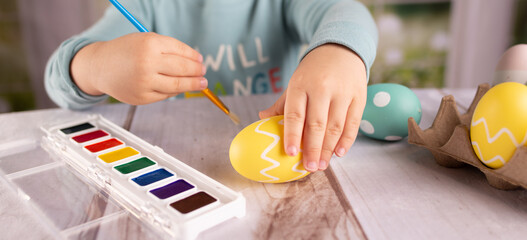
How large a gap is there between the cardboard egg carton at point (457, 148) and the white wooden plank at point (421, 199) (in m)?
0.01

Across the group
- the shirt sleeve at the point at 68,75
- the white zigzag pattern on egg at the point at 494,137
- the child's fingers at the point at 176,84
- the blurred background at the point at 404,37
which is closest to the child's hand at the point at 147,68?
the child's fingers at the point at 176,84

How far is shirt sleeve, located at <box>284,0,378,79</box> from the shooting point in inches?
21.7

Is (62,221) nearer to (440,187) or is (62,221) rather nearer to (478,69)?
(440,187)

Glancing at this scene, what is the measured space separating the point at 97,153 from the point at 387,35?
1.54 m

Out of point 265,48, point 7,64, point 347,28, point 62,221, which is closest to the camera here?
point 62,221

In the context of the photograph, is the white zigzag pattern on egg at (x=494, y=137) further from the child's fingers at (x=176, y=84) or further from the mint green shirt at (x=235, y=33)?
the mint green shirt at (x=235, y=33)

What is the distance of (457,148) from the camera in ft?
1.47

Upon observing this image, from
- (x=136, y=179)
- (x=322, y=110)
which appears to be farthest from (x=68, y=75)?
(x=322, y=110)

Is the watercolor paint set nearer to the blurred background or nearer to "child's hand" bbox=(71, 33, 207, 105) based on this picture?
"child's hand" bbox=(71, 33, 207, 105)

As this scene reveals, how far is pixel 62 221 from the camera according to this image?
38 cm

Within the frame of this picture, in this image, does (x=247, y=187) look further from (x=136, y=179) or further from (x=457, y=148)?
(x=457, y=148)

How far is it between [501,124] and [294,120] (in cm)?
Answer: 20

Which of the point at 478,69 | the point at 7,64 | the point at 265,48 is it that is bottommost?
the point at 478,69

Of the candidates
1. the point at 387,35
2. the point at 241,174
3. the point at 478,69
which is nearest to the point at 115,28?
the point at 241,174
